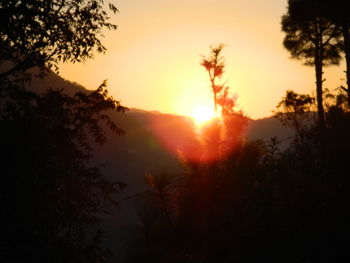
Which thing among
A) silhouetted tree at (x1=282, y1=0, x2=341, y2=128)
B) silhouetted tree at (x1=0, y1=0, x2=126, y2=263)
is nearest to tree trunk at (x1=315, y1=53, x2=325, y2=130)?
silhouetted tree at (x1=282, y1=0, x2=341, y2=128)

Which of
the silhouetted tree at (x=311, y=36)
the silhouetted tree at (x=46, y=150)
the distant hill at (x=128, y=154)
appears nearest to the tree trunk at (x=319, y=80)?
the silhouetted tree at (x=311, y=36)

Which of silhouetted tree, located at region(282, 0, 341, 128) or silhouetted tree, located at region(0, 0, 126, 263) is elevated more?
silhouetted tree, located at region(282, 0, 341, 128)

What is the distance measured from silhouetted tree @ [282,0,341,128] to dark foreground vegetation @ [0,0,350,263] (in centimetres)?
6

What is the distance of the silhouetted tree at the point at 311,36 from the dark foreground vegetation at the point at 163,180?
64 mm

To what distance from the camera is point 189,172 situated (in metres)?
23.6

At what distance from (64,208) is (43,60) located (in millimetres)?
4177

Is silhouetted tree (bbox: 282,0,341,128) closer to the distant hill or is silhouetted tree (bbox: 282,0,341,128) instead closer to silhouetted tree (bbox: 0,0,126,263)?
silhouetted tree (bbox: 0,0,126,263)

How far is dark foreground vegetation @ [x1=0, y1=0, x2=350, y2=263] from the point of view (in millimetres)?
9156

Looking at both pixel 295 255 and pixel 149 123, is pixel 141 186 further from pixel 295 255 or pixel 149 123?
pixel 295 255

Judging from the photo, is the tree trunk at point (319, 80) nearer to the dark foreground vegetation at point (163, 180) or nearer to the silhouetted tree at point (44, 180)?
the dark foreground vegetation at point (163, 180)

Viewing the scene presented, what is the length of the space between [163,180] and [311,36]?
1335cm

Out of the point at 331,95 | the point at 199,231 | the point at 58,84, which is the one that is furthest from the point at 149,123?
the point at 199,231

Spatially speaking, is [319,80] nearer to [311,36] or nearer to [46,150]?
[311,36]

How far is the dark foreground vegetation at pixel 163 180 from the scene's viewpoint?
360 inches
